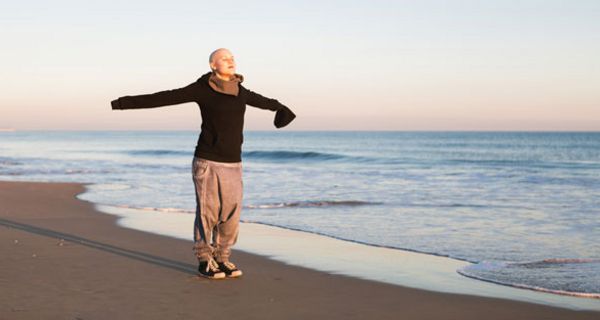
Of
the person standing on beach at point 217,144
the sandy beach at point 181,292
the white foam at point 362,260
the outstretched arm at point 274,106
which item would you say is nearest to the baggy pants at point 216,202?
the person standing on beach at point 217,144

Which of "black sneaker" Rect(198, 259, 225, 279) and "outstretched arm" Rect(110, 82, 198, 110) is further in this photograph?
"black sneaker" Rect(198, 259, 225, 279)

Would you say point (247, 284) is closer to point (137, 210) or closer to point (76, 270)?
point (76, 270)

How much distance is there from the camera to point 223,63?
19.0ft

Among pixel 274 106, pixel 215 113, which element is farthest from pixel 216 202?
pixel 274 106

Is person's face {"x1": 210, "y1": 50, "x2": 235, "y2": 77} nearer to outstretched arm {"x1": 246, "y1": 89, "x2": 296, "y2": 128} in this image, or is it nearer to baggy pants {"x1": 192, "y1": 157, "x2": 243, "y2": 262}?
outstretched arm {"x1": 246, "y1": 89, "x2": 296, "y2": 128}

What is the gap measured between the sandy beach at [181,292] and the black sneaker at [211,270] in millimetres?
65

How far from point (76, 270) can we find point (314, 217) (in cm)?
567

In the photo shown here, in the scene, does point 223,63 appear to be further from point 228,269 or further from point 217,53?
point 228,269

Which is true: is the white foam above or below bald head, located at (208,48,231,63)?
below

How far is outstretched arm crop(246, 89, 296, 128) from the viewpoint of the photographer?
6.05 meters

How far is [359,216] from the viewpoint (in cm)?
1186

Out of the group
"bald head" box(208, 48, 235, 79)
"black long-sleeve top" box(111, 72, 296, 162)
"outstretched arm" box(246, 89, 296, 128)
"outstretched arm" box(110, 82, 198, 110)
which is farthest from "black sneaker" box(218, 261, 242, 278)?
"bald head" box(208, 48, 235, 79)

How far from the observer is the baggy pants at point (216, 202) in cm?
592

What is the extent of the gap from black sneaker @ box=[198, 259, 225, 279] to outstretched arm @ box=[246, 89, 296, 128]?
1.26 metres
